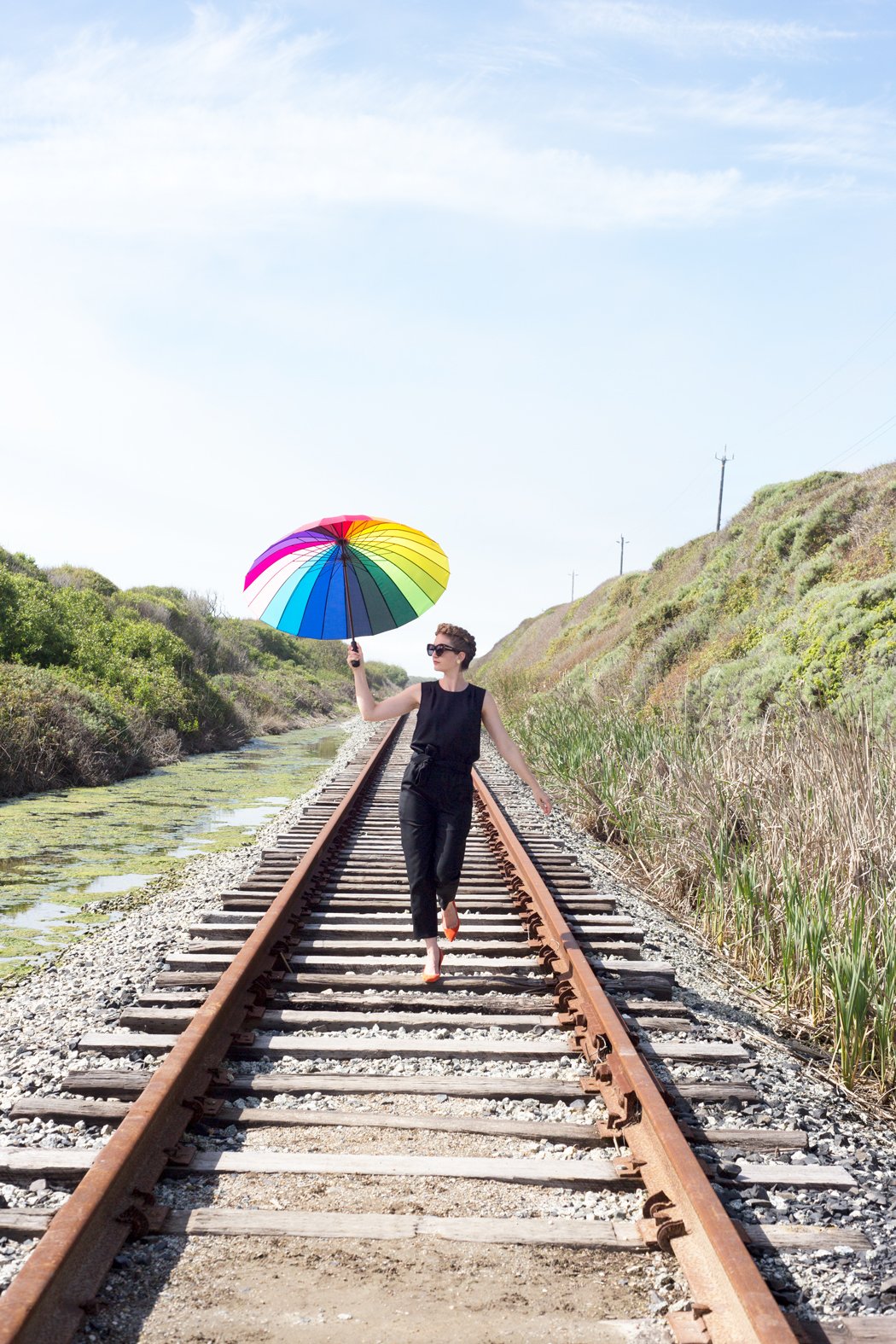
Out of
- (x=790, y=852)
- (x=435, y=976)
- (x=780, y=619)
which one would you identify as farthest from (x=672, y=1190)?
(x=780, y=619)

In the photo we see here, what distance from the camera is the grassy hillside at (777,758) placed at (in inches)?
199

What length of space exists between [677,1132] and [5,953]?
Answer: 4.62 m

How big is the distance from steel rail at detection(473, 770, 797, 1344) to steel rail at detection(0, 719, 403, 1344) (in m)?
1.42

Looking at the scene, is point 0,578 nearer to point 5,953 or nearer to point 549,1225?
point 5,953

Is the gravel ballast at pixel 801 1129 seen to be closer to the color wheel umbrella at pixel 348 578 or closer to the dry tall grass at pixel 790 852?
the dry tall grass at pixel 790 852

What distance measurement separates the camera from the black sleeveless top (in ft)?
16.9

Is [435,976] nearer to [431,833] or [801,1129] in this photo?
[431,833]

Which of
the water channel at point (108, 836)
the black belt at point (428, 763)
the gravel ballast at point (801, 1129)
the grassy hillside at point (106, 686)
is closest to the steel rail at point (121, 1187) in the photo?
the black belt at point (428, 763)

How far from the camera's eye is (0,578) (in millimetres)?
18250

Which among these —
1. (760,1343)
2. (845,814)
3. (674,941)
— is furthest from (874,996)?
(760,1343)

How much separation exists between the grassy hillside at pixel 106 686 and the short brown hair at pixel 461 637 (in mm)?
9797

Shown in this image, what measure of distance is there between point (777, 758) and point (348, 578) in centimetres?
365

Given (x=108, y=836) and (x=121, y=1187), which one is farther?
(x=108, y=836)

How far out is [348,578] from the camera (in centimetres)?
575
